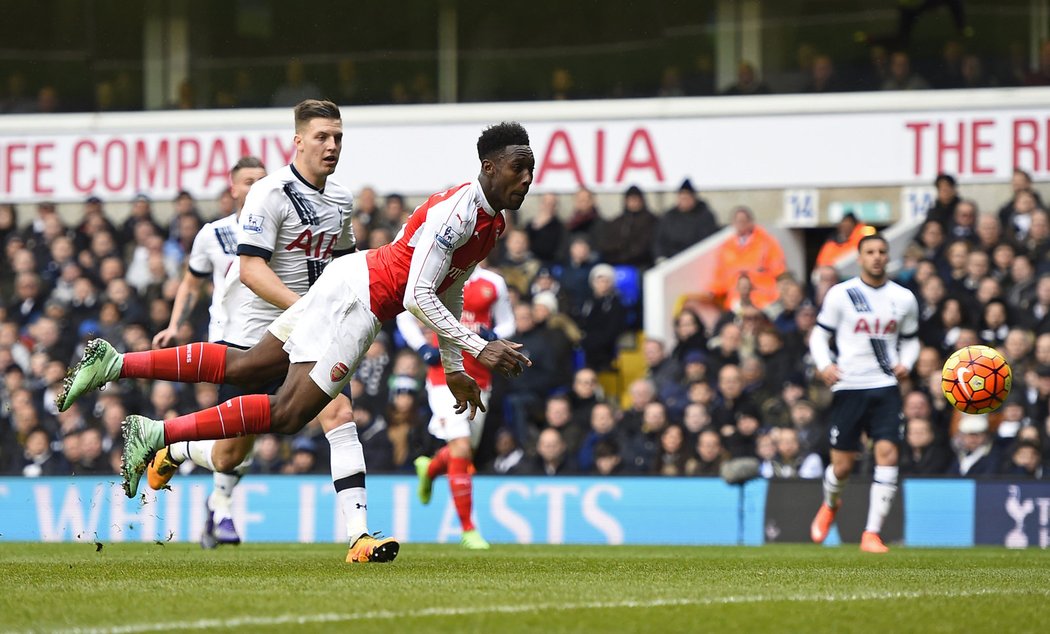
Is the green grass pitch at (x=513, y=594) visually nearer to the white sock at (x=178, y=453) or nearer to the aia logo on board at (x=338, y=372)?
the white sock at (x=178, y=453)

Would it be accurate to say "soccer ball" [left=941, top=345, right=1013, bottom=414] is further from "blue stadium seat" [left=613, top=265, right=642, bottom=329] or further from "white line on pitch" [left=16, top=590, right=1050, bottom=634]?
"blue stadium seat" [left=613, top=265, right=642, bottom=329]

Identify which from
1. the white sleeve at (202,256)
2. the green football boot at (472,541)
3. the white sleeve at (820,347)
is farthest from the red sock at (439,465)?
the white sleeve at (820,347)

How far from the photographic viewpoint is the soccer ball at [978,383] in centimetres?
1022

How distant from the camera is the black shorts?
11961 mm

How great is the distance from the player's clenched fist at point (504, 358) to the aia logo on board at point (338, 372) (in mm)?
700

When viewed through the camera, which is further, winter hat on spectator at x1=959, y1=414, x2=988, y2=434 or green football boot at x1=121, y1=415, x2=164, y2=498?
winter hat on spectator at x1=959, y1=414, x2=988, y2=434

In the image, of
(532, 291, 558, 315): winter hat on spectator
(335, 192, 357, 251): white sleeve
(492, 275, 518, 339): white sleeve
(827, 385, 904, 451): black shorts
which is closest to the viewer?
(335, 192, 357, 251): white sleeve

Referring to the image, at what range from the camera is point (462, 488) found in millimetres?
11617

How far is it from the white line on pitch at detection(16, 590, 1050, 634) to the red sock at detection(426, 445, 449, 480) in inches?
226

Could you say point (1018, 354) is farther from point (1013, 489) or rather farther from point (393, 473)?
point (393, 473)

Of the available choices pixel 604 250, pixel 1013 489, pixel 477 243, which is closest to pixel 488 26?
pixel 604 250

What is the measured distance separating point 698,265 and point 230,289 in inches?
324

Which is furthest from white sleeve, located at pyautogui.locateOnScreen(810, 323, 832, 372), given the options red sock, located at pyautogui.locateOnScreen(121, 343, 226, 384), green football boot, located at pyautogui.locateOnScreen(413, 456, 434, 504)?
red sock, located at pyautogui.locateOnScreen(121, 343, 226, 384)

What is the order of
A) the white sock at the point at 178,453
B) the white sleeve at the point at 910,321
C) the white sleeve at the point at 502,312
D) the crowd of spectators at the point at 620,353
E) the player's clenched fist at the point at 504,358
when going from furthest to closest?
the crowd of spectators at the point at 620,353 < the white sleeve at the point at 502,312 < the white sleeve at the point at 910,321 < the white sock at the point at 178,453 < the player's clenched fist at the point at 504,358
